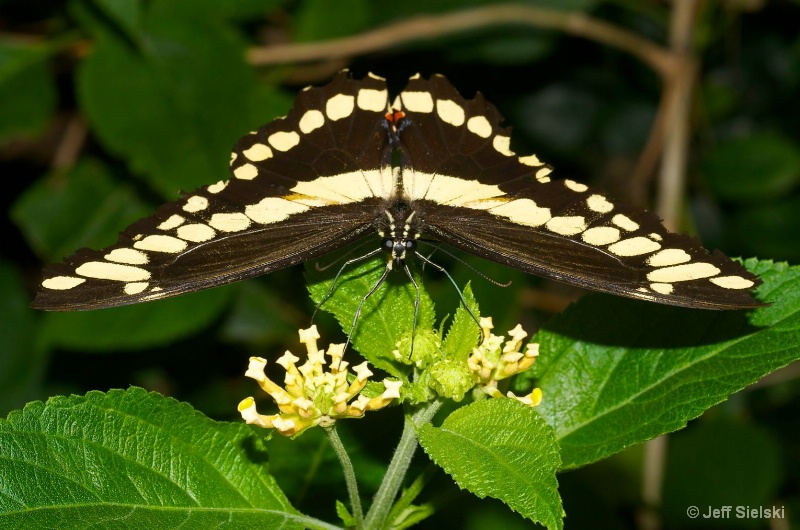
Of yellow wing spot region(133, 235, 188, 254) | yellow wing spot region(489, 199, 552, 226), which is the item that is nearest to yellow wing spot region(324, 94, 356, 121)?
yellow wing spot region(489, 199, 552, 226)

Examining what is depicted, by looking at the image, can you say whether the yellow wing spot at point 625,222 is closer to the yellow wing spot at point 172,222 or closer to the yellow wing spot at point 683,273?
the yellow wing spot at point 683,273

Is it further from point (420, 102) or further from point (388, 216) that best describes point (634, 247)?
point (420, 102)

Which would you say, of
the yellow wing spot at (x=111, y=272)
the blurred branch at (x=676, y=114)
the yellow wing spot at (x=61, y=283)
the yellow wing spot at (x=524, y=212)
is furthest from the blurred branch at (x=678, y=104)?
the yellow wing spot at (x=61, y=283)

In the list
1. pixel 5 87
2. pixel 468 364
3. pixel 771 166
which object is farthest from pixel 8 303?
pixel 771 166

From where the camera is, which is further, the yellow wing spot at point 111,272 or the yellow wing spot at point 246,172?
the yellow wing spot at point 246,172

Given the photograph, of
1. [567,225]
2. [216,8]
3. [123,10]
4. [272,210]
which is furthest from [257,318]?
[567,225]

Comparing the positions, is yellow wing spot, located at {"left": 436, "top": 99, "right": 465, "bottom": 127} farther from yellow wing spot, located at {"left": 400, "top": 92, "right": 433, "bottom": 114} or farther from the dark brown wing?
the dark brown wing
